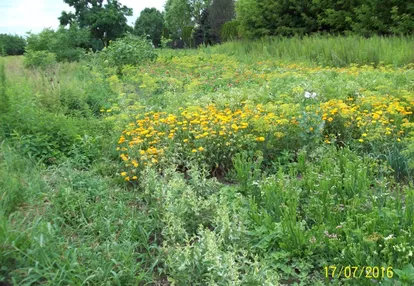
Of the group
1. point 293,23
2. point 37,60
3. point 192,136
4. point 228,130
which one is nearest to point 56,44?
point 37,60

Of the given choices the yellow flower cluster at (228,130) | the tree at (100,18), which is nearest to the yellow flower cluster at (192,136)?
the yellow flower cluster at (228,130)

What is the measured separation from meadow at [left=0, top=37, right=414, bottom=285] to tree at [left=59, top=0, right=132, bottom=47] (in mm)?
31507

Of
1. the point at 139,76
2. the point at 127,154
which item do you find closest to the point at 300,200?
the point at 127,154

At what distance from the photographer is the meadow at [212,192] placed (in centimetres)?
295

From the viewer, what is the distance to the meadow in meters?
2.95

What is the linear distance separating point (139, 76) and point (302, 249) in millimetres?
7734

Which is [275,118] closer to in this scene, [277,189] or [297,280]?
[277,189]

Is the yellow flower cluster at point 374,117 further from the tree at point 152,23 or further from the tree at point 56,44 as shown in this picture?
the tree at point 152,23

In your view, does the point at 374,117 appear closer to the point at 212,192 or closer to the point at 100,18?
the point at 212,192

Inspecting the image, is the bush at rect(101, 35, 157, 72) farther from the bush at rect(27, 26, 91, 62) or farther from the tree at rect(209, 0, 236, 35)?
the tree at rect(209, 0, 236, 35)
